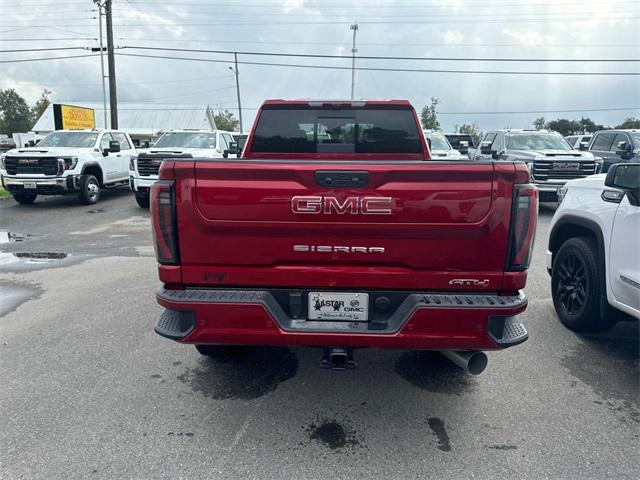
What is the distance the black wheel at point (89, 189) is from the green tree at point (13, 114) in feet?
309

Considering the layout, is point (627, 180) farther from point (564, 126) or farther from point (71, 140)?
point (564, 126)

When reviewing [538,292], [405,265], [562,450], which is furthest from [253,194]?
[538,292]

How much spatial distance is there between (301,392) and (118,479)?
4.28 feet

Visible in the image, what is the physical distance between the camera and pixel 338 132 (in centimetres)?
468

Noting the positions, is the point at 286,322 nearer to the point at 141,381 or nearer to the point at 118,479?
the point at 118,479

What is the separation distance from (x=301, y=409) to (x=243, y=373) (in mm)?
688

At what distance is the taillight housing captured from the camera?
2.56 meters

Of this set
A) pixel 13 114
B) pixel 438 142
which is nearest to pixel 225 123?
pixel 13 114

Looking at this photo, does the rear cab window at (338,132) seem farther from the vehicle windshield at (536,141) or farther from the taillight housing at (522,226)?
the vehicle windshield at (536,141)

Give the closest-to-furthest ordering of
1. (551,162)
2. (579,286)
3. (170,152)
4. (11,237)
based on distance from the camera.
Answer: (579,286), (11,237), (551,162), (170,152)

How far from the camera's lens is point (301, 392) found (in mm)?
3393

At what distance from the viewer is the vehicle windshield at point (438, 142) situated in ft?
52.8

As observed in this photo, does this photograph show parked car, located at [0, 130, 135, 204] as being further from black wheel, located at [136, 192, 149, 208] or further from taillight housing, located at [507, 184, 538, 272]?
taillight housing, located at [507, 184, 538, 272]

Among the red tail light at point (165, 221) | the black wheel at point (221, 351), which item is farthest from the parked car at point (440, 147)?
the red tail light at point (165, 221)
